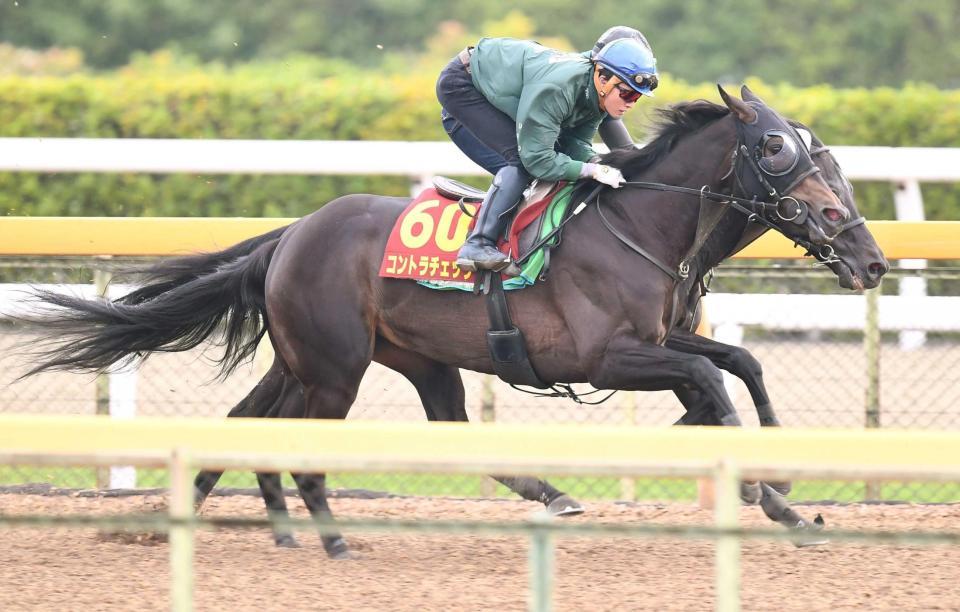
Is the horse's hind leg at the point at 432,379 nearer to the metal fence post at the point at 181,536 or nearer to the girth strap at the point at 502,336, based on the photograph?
the girth strap at the point at 502,336

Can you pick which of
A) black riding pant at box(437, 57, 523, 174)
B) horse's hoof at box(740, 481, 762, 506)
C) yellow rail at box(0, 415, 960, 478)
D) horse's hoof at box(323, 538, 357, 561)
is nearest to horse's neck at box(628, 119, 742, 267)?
black riding pant at box(437, 57, 523, 174)

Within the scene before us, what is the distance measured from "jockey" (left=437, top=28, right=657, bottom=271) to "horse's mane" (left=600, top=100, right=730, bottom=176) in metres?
0.11

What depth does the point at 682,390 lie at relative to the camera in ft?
15.5

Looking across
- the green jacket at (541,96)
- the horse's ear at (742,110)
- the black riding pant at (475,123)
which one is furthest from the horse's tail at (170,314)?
the horse's ear at (742,110)

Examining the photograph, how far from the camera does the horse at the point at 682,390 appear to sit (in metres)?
4.41

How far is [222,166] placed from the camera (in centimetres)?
→ 732

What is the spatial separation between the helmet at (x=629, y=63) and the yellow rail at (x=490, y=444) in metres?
2.06

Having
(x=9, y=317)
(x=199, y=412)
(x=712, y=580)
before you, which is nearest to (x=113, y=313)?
(x=9, y=317)

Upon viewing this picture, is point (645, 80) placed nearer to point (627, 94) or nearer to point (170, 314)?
point (627, 94)

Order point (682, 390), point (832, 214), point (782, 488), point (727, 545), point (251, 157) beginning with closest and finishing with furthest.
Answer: point (727, 545) → point (832, 214) → point (782, 488) → point (682, 390) → point (251, 157)

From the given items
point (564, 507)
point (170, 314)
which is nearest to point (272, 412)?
point (170, 314)

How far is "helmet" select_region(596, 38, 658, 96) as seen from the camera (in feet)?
14.5

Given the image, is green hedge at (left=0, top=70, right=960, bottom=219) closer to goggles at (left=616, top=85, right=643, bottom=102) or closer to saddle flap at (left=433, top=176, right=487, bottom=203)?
saddle flap at (left=433, top=176, right=487, bottom=203)

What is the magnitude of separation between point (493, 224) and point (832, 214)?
1.08 metres
